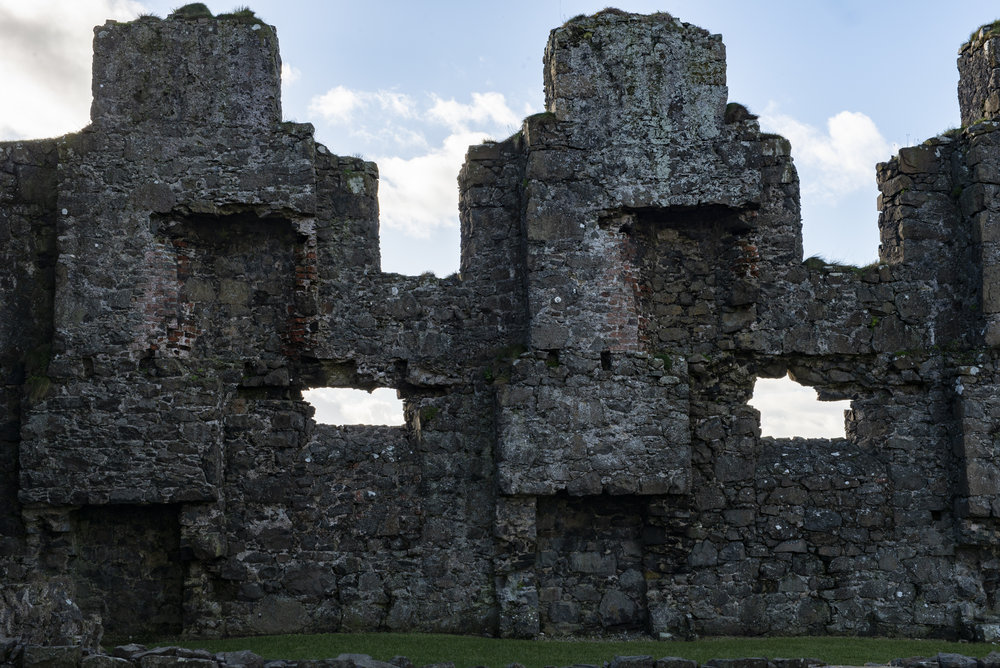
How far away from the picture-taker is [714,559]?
12398 millimetres

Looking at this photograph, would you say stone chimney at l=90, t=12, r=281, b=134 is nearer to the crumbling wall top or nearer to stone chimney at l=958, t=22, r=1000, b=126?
the crumbling wall top

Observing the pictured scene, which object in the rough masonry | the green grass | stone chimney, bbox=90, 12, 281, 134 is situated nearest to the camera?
the green grass

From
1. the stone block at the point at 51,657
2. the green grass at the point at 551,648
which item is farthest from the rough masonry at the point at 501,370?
the stone block at the point at 51,657

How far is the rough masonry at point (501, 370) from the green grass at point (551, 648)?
459 millimetres

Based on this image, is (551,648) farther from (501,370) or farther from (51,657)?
(51,657)

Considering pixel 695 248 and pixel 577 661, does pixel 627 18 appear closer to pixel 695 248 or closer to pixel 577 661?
pixel 695 248

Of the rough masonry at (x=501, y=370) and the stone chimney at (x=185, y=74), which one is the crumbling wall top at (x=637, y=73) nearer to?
the rough masonry at (x=501, y=370)

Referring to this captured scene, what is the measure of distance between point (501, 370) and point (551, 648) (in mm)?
3134

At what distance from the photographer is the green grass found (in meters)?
10.8

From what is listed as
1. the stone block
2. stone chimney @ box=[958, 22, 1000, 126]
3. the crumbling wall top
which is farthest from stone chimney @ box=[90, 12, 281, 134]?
stone chimney @ box=[958, 22, 1000, 126]

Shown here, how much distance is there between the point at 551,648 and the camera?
1135cm

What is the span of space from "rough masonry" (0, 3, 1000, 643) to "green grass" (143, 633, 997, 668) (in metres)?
0.46

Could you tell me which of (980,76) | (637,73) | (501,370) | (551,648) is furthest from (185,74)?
(980,76)

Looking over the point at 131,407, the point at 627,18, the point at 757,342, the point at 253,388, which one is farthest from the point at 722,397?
the point at 131,407
